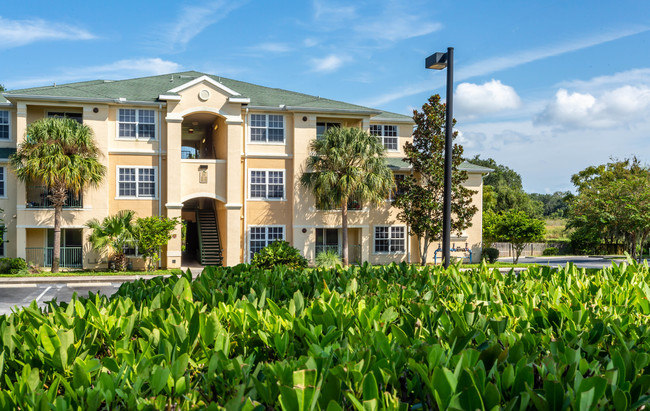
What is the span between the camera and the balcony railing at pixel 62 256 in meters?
26.1

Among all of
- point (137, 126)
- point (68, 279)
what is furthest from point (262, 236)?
point (68, 279)

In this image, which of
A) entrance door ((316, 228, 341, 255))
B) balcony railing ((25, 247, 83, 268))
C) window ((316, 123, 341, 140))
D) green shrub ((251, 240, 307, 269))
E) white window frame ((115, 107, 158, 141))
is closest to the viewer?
green shrub ((251, 240, 307, 269))

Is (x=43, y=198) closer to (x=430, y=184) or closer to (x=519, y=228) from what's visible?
(x=430, y=184)

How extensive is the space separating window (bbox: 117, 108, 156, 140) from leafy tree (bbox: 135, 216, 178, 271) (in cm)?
449

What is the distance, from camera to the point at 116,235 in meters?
24.6

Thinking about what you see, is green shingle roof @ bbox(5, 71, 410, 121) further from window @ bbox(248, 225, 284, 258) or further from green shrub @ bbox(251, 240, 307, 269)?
green shrub @ bbox(251, 240, 307, 269)

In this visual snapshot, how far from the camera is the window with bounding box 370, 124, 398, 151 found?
31234 millimetres

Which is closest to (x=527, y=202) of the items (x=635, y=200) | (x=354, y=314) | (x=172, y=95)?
(x=635, y=200)

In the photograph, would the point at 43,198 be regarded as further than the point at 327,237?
No

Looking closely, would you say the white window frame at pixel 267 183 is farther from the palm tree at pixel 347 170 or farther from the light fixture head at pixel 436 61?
the light fixture head at pixel 436 61

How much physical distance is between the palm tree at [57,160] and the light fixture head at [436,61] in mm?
17429

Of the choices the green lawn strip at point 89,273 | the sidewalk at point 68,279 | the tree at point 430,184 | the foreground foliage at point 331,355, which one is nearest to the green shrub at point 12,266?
the green lawn strip at point 89,273

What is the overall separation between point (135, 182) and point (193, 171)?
2901 mm

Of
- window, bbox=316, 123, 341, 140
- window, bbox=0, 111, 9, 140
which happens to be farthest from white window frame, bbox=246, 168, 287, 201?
window, bbox=0, 111, 9, 140
